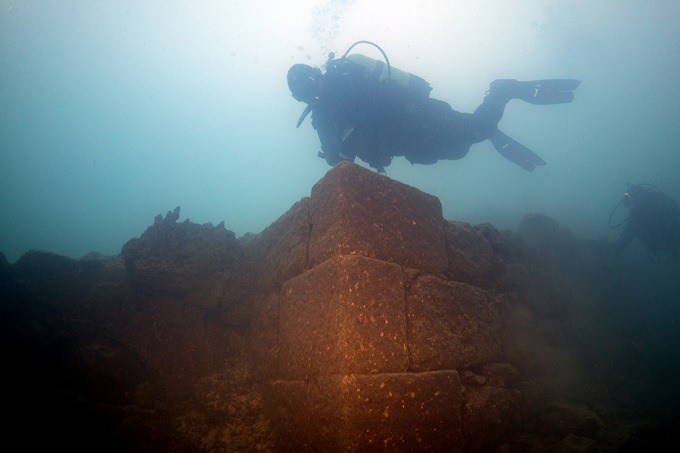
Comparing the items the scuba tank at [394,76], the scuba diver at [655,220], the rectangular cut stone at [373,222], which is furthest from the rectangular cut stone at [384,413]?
the scuba diver at [655,220]

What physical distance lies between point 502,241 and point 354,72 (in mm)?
3736

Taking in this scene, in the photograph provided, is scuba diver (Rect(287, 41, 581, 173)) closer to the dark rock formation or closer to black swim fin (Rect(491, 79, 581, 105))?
black swim fin (Rect(491, 79, 581, 105))

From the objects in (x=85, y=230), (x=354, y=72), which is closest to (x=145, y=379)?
(x=354, y=72)

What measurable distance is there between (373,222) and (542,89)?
7.25m

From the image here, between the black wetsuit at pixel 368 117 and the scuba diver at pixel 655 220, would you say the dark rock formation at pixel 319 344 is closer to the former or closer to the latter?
the black wetsuit at pixel 368 117

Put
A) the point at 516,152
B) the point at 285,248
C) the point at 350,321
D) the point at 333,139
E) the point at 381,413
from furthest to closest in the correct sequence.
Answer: the point at 516,152 < the point at 333,139 < the point at 285,248 < the point at 350,321 < the point at 381,413

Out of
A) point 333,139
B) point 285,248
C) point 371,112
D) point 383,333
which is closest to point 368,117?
point 371,112

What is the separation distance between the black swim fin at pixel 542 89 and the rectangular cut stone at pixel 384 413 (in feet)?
23.4

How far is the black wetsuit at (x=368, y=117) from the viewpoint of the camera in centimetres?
519

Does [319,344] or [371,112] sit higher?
[371,112]

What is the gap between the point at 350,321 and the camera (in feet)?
7.02

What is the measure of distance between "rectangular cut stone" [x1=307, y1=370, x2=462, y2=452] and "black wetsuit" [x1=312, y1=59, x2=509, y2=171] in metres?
3.74

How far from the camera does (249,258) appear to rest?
4043 mm

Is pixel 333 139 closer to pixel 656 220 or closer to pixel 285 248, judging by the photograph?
pixel 285 248
